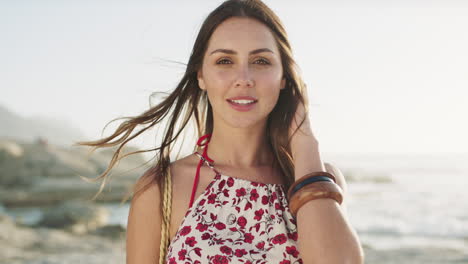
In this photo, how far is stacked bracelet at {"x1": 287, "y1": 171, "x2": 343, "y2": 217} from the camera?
2.36 meters

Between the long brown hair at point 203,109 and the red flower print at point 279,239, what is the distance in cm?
37

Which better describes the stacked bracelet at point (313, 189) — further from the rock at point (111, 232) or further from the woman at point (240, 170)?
the rock at point (111, 232)

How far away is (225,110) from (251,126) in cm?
29

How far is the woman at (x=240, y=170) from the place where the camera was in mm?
2393

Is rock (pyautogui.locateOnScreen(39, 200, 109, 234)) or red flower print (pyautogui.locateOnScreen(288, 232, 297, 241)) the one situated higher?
rock (pyautogui.locateOnScreen(39, 200, 109, 234))

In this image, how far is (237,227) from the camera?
8.41 feet

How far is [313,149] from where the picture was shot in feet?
8.52

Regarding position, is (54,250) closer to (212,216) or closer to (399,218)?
(212,216)

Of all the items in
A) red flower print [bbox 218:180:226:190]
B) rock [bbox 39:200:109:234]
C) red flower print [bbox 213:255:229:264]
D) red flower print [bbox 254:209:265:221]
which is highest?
rock [bbox 39:200:109:234]

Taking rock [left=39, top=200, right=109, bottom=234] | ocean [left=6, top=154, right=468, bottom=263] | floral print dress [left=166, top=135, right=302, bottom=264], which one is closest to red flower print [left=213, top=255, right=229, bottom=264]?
floral print dress [left=166, top=135, right=302, bottom=264]

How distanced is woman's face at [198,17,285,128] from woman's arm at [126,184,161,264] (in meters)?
0.51

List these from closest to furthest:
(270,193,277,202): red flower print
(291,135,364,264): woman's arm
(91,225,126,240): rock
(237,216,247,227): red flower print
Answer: (291,135,364,264): woman's arm, (237,216,247,227): red flower print, (270,193,277,202): red flower print, (91,225,126,240): rock

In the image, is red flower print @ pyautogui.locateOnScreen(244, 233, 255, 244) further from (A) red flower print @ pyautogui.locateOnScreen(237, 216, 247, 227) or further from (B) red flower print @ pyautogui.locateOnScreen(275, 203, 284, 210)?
(B) red flower print @ pyautogui.locateOnScreen(275, 203, 284, 210)

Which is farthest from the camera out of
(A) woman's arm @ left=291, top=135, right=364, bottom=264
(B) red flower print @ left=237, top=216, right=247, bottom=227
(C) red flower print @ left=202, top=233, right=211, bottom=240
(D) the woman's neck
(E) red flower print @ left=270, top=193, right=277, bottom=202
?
(D) the woman's neck
